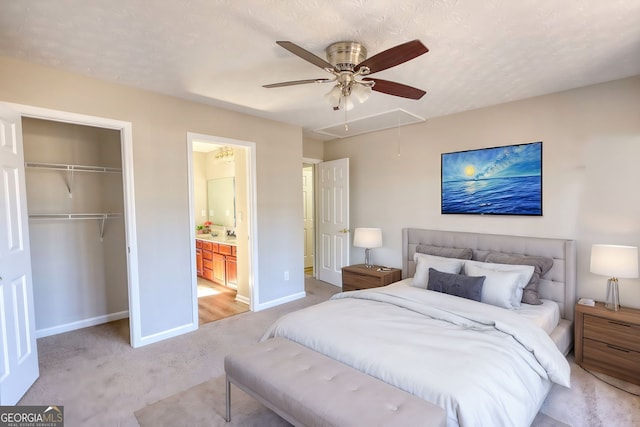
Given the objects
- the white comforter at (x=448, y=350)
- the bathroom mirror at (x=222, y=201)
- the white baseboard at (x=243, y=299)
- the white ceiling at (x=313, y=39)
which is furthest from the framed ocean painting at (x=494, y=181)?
the bathroom mirror at (x=222, y=201)

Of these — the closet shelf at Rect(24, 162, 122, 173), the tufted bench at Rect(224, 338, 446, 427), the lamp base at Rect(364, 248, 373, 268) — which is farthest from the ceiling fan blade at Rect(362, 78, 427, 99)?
the closet shelf at Rect(24, 162, 122, 173)

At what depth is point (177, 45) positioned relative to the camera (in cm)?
217

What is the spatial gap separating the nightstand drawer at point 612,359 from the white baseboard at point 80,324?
4864 millimetres

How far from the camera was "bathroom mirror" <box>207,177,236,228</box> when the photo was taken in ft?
18.9

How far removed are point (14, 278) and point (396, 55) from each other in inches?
117

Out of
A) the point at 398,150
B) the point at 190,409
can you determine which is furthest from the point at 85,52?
the point at 398,150

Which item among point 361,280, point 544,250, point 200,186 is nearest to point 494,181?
point 544,250

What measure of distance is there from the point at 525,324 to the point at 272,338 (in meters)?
1.78

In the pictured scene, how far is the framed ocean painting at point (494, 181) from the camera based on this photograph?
3250mm

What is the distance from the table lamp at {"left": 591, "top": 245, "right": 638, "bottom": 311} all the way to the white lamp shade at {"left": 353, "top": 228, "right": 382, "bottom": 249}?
2261mm

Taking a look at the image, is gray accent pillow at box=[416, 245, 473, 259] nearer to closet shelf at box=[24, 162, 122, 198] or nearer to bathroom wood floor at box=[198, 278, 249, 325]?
bathroom wood floor at box=[198, 278, 249, 325]

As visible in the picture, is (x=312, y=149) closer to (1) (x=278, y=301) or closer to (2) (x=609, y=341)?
(1) (x=278, y=301)

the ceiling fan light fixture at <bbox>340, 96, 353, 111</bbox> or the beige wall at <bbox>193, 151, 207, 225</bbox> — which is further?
the beige wall at <bbox>193, 151, 207, 225</bbox>

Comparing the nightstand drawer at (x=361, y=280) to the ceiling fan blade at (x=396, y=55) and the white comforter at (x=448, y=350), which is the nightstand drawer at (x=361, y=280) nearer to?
the white comforter at (x=448, y=350)
